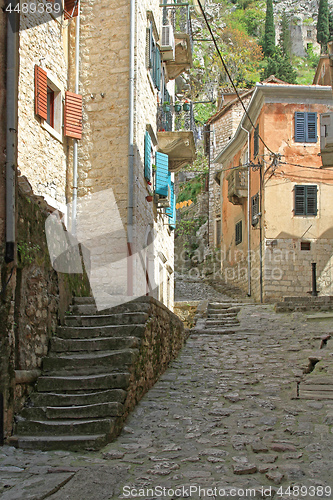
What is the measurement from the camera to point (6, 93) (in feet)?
17.4

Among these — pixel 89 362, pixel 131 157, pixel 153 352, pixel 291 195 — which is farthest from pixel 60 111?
pixel 291 195

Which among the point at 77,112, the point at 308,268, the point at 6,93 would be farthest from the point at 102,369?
the point at 308,268

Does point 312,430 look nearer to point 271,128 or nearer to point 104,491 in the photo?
point 104,491

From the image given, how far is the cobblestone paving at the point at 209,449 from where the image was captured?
158 inches

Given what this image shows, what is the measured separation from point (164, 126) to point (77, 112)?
12.9 feet

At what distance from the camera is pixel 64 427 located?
16.9ft

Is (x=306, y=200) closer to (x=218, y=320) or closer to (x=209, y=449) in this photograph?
(x=218, y=320)

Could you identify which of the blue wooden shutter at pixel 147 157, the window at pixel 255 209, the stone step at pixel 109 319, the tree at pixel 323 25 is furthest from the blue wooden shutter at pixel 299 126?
the tree at pixel 323 25

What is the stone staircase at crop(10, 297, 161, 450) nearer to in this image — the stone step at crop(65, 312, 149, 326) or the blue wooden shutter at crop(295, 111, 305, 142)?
the stone step at crop(65, 312, 149, 326)

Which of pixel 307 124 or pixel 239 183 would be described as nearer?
pixel 307 124

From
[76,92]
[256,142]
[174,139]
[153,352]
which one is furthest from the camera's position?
[256,142]

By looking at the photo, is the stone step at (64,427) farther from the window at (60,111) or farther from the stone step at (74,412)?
the window at (60,111)

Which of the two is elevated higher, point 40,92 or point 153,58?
point 153,58

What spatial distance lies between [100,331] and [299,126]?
52.0 feet
